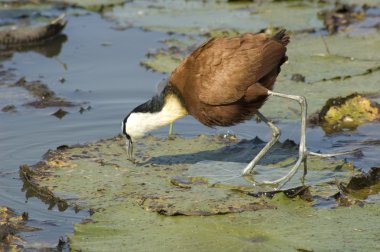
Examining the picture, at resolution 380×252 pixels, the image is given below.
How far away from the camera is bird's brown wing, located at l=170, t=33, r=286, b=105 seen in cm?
Result: 724

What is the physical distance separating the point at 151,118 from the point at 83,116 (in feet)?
6.40

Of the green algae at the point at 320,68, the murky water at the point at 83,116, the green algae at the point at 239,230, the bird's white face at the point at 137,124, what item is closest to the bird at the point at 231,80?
the bird's white face at the point at 137,124

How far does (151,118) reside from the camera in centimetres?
779

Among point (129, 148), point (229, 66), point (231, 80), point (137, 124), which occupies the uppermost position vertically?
point (229, 66)

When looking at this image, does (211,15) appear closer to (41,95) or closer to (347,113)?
(41,95)

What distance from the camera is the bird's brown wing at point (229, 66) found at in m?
7.24

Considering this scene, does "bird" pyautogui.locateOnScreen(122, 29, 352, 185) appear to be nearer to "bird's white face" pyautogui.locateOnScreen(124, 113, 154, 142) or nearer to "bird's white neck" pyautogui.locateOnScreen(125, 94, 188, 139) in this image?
"bird's white neck" pyautogui.locateOnScreen(125, 94, 188, 139)

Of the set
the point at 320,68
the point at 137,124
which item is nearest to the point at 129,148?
the point at 137,124

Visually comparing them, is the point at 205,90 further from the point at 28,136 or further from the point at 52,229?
the point at 28,136

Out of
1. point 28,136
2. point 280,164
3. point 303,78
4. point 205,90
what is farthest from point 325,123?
point 28,136

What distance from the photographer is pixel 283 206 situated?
6527 millimetres

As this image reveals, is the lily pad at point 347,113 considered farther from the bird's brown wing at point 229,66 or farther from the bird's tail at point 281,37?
the bird's brown wing at point 229,66

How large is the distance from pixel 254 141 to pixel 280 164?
60 centimetres

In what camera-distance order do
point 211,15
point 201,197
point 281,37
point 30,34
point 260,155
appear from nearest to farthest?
point 201,197 < point 260,155 < point 281,37 < point 30,34 < point 211,15
